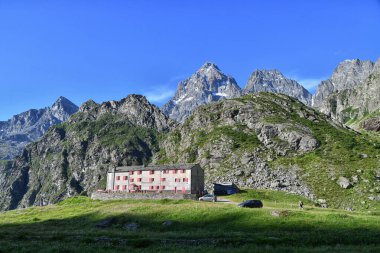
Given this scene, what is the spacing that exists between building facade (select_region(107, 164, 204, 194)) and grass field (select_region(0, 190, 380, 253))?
2537 cm

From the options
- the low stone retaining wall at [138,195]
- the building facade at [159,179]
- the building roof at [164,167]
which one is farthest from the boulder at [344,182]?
the low stone retaining wall at [138,195]

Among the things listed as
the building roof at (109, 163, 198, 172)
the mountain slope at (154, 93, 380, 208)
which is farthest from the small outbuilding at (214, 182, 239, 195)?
the mountain slope at (154, 93, 380, 208)

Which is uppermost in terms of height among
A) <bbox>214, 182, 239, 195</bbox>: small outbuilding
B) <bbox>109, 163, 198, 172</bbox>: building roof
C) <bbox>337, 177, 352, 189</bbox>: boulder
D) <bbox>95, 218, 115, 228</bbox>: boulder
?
<bbox>109, 163, 198, 172</bbox>: building roof

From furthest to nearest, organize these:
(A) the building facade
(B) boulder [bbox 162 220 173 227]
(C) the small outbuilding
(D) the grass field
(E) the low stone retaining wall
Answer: (C) the small outbuilding < (A) the building facade < (E) the low stone retaining wall < (B) boulder [bbox 162 220 173 227] < (D) the grass field

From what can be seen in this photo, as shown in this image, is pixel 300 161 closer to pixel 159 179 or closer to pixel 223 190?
pixel 223 190

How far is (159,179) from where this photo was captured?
13650cm

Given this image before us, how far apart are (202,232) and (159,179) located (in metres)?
76.5

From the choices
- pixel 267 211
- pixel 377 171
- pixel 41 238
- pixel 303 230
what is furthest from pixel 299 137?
pixel 41 238

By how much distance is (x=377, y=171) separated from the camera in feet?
458

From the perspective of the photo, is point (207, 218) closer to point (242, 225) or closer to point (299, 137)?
point (242, 225)

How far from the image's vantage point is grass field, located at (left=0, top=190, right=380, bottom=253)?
45812 millimetres

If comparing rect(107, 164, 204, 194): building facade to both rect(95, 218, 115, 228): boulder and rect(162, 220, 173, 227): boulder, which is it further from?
rect(162, 220, 173, 227): boulder

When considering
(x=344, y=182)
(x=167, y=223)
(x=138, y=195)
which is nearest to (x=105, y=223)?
(x=167, y=223)

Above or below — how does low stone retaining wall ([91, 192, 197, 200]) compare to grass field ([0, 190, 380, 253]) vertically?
above
